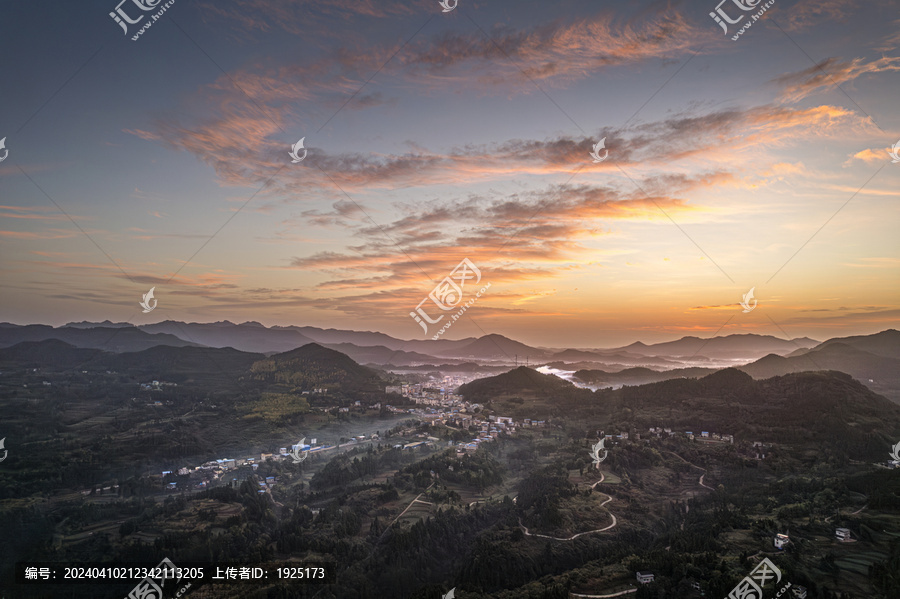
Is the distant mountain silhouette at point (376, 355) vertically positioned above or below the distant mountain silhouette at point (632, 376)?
above

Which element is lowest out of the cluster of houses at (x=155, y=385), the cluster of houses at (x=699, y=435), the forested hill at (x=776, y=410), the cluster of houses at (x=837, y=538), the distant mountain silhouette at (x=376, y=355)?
the cluster of houses at (x=837, y=538)

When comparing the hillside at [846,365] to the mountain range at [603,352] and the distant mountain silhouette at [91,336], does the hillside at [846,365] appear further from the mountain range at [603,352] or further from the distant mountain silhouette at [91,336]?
the distant mountain silhouette at [91,336]

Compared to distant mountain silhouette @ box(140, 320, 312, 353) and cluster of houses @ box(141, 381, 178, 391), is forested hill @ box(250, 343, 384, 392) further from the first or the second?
distant mountain silhouette @ box(140, 320, 312, 353)

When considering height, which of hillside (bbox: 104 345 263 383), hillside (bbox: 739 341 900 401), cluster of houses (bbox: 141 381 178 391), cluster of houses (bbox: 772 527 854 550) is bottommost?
cluster of houses (bbox: 772 527 854 550)

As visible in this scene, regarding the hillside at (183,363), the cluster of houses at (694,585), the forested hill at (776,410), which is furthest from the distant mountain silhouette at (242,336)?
the cluster of houses at (694,585)

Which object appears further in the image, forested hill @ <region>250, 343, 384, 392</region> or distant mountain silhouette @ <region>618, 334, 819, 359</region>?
distant mountain silhouette @ <region>618, 334, 819, 359</region>

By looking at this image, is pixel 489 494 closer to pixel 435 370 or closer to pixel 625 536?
pixel 625 536

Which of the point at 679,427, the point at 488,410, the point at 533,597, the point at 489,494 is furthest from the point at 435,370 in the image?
the point at 533,597

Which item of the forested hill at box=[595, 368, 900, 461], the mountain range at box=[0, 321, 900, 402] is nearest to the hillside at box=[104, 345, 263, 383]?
the mountain range at box=[0, 321, 900, 402]
